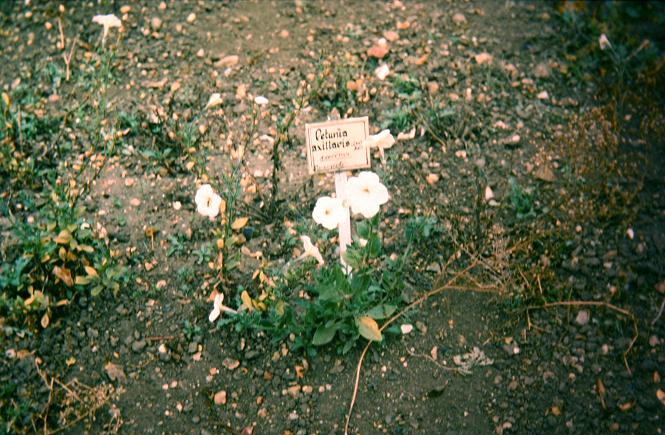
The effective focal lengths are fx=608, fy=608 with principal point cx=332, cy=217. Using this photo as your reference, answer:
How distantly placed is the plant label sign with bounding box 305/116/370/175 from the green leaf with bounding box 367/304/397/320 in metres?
0.55

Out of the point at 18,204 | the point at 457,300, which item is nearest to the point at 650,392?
the point at 457,300

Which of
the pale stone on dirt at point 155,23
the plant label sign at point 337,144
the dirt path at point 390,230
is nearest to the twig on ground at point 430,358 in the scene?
the dirt path at point 390,230

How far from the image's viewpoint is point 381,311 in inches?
91.4

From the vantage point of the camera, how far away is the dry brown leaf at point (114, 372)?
93.4 inches

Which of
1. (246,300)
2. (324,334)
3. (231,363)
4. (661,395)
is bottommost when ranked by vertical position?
(661,395)

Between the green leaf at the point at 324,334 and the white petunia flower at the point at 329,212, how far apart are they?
408mm

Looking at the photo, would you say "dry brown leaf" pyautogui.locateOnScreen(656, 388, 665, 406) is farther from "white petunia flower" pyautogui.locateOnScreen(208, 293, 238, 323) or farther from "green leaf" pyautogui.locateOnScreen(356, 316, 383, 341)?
"white petunia flower" pyautogui.locateOnScreen(208, 293, 238, 323)

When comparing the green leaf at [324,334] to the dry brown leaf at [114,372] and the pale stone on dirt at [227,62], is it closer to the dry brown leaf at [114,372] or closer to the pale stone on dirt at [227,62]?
the dry brown leaf at [114,372]

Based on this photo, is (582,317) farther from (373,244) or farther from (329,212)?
(329,212)

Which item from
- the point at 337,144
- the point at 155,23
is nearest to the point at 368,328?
the point at 337,144

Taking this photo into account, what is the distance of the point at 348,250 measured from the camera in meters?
2.29

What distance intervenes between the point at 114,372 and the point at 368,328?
3.33 ft

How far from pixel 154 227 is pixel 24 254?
0.54 metres

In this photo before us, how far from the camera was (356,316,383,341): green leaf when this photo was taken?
224cm
